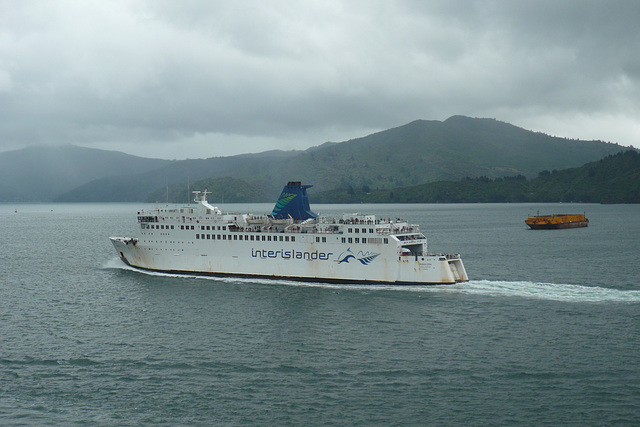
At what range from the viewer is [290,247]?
157ft

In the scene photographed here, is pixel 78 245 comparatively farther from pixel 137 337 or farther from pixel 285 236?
pixel 137 337

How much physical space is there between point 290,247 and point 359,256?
611cm

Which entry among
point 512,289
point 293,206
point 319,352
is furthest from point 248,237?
point 512,289

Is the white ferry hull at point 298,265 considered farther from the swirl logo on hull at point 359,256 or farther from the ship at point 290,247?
the swirl logo on hull at point 359,256

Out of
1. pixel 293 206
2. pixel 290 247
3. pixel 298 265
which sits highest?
pixel 293 206

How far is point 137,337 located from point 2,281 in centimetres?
2699

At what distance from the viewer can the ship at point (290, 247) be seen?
148 ft

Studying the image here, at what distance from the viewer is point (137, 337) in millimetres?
31750

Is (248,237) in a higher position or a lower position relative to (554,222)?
higher

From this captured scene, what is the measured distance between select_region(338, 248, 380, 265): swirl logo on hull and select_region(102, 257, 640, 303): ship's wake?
1.98 metres

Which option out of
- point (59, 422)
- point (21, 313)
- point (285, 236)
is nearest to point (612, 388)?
point (59, 422)

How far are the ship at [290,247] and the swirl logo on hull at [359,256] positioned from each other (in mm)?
73

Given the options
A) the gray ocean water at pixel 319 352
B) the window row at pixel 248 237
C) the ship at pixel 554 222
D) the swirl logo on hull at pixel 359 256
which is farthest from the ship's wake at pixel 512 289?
the ship at pixel 554 222

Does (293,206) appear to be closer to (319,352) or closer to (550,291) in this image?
(550,291)
